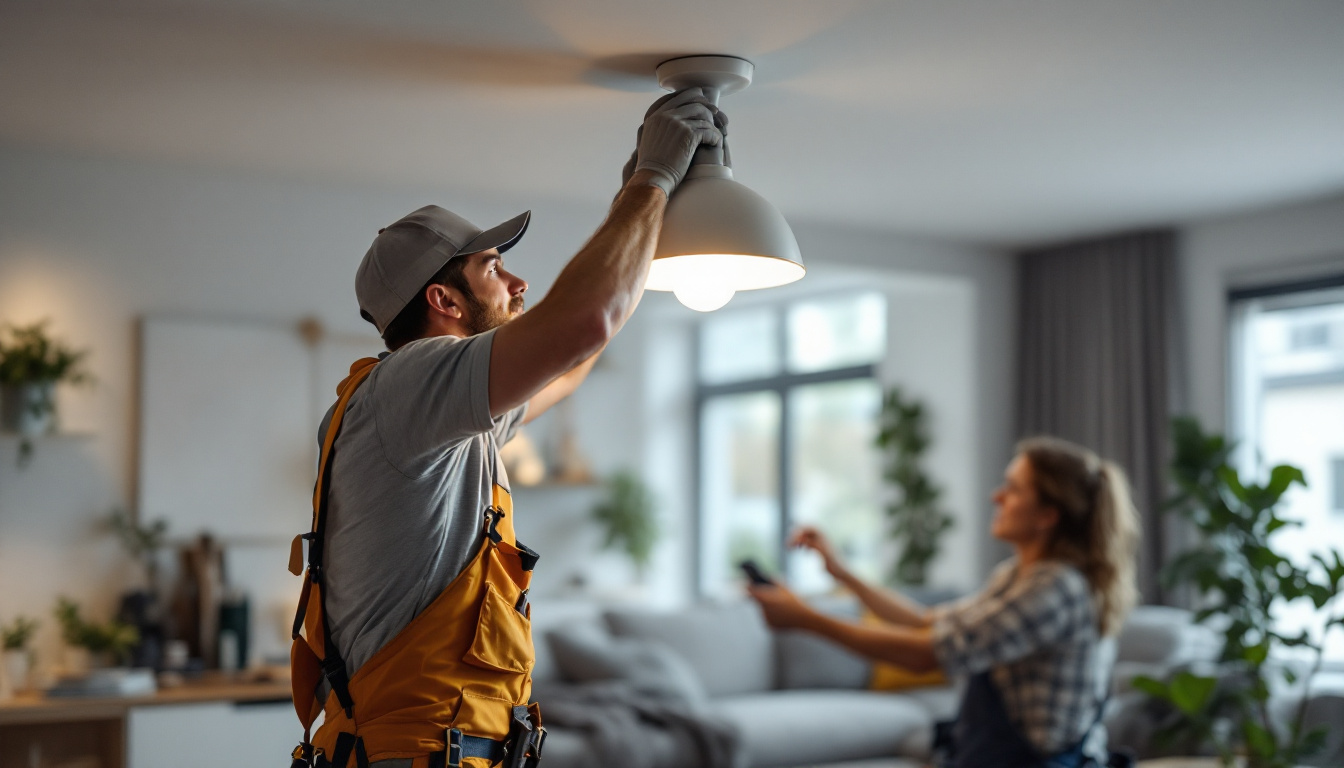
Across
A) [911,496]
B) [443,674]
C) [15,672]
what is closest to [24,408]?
[15,672]

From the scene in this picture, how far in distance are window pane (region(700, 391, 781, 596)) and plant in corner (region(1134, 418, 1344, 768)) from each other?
3.48 m

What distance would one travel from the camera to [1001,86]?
348cm

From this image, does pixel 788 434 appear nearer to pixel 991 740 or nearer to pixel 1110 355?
pixel 1110 355

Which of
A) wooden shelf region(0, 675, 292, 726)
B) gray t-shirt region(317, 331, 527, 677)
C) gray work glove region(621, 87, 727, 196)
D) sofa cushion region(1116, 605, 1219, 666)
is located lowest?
wooden shelf region(0, 675, 292, 726)

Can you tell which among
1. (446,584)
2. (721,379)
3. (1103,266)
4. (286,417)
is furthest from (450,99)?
(721,379)

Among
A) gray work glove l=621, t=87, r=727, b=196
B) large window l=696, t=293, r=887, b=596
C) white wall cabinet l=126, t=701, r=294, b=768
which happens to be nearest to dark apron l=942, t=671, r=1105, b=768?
gray work glove l=621, t=87, r=727, b=196

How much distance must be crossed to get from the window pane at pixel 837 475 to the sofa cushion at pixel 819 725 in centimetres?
206

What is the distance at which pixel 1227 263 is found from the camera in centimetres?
552

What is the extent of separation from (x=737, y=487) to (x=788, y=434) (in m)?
0.59

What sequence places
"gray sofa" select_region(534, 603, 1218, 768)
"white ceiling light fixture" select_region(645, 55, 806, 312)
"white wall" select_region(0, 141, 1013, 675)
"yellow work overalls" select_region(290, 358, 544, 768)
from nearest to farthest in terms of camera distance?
1. "yellow work overalls" select_region(290, 358, 544, 768)
2. "white ceiling light fixture" select_region(645, 55, 806, 312)
3. "white wall" select_region(0, 141, 1013, 675)
4. "gray sofa" select_region(534, 603, 1218, 768)

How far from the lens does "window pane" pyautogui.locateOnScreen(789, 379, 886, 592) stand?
7.43 m

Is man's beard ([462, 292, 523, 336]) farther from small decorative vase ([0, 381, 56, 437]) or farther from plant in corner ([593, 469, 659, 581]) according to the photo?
plant in corner ([593, 469, 659, 581])

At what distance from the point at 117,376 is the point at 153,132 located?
1.00 meters

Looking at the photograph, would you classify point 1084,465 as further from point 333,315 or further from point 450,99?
point 333,315
